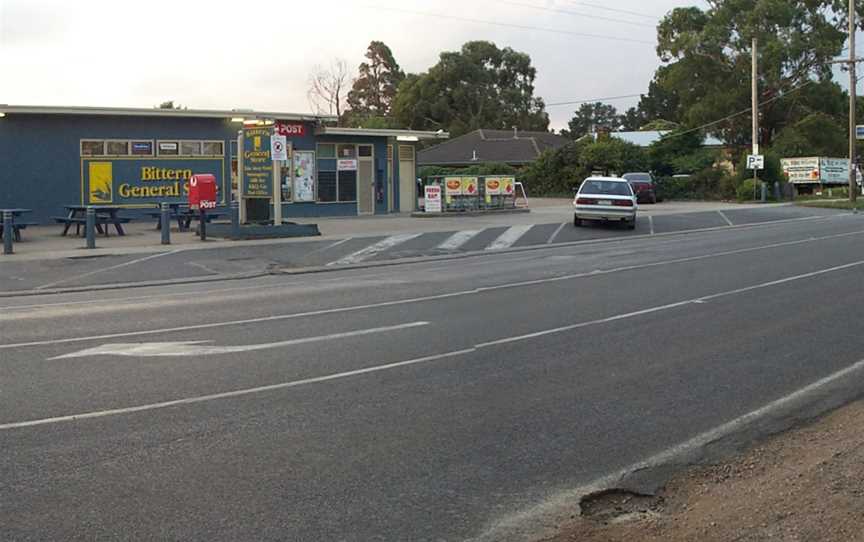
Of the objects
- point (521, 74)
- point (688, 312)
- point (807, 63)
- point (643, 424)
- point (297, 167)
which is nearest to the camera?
point (643, 424)

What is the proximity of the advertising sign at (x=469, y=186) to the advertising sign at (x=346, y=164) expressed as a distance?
4.32m

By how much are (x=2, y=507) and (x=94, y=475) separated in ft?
2.06

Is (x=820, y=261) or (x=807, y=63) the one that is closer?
(x=820, y=261)

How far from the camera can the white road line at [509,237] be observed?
24.5m

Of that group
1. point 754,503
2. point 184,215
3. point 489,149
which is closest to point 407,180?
point 184,215

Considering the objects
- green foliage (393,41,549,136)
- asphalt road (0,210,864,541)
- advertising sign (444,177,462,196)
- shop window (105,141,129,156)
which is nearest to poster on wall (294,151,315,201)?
advertising sign (444,177,462,196)

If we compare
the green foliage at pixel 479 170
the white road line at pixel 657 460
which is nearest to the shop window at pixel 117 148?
the white road line at pixel 657 460

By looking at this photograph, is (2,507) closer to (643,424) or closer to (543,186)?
(643,424)

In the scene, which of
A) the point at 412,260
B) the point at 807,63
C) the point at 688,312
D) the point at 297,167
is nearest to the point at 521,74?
the point at 807,63

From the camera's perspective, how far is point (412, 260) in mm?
21375

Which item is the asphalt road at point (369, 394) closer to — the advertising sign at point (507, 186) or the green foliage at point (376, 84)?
the advertising sign at point (507, 186)

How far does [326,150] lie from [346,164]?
99cm

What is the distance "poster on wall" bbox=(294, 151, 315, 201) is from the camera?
34.3m

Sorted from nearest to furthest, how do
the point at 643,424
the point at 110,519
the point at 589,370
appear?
the point at 110,519 → the point at 643,424 → the point at 589,370
